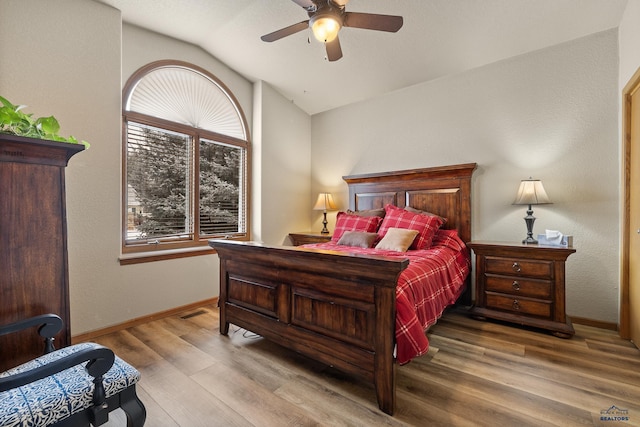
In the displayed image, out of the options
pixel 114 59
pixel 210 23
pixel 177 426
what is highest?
pixel 210 23

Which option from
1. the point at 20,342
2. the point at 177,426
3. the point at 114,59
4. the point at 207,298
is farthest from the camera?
the point at 207,298

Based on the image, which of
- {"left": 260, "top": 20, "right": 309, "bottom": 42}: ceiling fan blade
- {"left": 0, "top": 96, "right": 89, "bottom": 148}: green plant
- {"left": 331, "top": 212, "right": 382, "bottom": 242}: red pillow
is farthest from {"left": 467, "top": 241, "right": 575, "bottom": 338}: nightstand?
{"left": 0, "top": 96, "right": 89, "bottom": 148}: green plant

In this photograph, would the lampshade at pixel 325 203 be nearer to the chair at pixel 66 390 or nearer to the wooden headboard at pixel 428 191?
the wooden headboard at pixel 428 191

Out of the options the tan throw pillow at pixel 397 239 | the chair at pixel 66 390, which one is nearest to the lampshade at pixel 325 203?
the tan throw pillow at pixel 397 239

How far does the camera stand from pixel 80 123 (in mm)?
2500

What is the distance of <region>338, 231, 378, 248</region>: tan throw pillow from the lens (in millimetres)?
3113

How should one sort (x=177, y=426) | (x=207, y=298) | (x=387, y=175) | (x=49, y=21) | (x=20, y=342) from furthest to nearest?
1. (x=387, y=175)
2. (x=207, y=298)
3. (x=49, y=21)
4. (x=177, y=426)
5. (x=20, y=342)

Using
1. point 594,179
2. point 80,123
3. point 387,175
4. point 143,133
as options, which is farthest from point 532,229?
point 80,123

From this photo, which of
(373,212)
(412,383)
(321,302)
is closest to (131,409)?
(321,302)

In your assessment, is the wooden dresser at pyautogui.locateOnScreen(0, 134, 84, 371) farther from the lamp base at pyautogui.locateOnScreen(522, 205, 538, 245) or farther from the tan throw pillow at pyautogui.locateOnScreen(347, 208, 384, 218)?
the lamp base at pyautogui.locateOnScreen(522, 205, 538, 245)

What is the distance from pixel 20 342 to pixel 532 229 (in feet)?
13.0

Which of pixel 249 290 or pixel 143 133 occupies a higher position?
pixel 143 133

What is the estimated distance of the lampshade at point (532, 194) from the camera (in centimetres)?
274

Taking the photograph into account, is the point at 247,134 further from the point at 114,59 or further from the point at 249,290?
the point at 249,290
